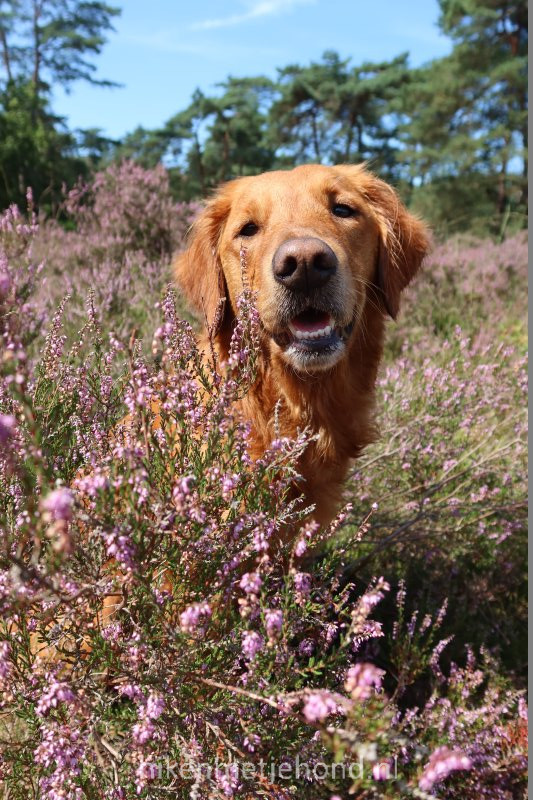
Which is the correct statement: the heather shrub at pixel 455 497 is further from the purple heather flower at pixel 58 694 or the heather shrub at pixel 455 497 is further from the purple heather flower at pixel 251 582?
the purple heather flower at pixel 58 694

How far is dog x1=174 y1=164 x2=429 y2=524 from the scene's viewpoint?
2270mm

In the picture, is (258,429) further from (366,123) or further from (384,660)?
(366,123)

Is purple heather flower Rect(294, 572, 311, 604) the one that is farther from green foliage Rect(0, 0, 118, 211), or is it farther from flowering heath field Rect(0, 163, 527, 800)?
green foliage Rect(0, 0, 118, 211)

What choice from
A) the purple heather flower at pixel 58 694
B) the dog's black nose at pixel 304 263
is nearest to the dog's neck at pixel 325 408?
the dog's black nose at pixel 304 263

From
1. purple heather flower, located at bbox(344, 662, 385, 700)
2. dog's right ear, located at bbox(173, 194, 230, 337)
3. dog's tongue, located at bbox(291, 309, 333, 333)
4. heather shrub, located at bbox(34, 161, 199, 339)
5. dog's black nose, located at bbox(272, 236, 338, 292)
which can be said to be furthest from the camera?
heather shrub, located at bbox(34, 161, 199, 339)

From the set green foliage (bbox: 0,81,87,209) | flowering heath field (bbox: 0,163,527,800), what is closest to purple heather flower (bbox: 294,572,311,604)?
flowering heath field (bbox: 0,163,527,800)

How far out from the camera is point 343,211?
273 centimetres

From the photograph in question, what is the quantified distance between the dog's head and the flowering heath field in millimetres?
515

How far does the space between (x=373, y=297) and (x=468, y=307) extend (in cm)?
404

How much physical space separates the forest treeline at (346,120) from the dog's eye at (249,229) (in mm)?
9341

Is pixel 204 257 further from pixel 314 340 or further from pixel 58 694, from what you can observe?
pixel 58 694

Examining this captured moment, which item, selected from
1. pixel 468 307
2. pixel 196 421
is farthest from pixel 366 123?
pixel 196 421

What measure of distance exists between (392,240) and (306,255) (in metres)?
1.02

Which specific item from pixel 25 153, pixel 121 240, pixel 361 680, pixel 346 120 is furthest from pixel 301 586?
pixel 346 120
